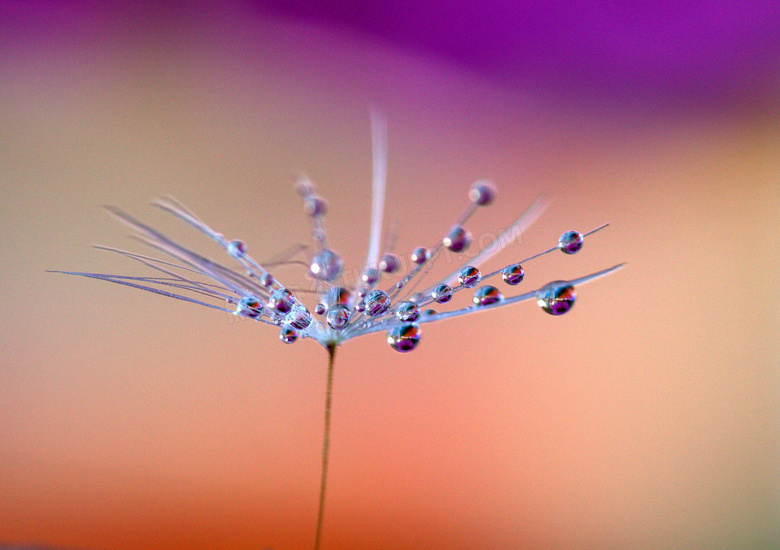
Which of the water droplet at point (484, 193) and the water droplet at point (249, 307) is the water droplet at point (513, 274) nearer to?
the water droplet at point (484, 193)

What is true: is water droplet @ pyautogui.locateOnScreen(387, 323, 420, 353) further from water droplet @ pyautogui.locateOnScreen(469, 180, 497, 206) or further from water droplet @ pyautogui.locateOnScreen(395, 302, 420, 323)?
water droplet @ pyautogui.locateOnScreen(469, 180, 497, 206)

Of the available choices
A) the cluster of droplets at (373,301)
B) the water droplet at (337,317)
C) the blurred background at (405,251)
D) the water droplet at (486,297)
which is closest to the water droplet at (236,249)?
the cluster of droplets at (373,301)

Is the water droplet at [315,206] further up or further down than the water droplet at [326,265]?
further up

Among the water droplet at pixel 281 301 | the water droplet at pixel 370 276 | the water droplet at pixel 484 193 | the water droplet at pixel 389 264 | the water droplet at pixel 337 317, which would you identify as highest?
the water droplet at pixel 484 193

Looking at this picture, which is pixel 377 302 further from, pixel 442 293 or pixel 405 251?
pixel 405 251

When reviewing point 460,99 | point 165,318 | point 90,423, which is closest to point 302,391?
point 165,318

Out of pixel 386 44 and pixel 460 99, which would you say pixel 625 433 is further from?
pixel 386 44
